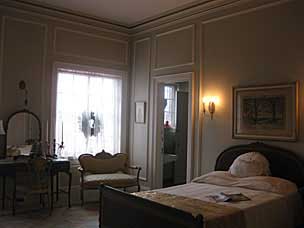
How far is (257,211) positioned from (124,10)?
4.25 metres

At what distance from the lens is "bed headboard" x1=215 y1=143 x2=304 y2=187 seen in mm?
4199

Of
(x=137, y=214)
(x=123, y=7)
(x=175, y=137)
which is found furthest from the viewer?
(x=175, y=137)

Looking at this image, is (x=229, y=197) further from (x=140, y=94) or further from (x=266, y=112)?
(x=140, y=94)

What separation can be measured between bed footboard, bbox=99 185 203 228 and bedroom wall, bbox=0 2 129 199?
8.63 ft

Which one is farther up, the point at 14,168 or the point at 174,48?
the point at 174,48

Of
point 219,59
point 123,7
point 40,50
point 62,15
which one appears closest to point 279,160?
point 219,59

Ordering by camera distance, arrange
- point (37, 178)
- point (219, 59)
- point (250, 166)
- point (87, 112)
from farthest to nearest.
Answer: point (87, 112), point (219, 59), point (37, 178), point (250, 166)

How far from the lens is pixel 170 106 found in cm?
794

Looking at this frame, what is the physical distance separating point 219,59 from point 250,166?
1908mm

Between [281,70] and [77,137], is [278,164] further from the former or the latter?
[77,137]

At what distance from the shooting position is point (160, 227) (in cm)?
307

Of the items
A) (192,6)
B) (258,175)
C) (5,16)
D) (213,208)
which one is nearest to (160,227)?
(213,208)

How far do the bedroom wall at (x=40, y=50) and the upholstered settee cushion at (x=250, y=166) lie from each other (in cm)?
326

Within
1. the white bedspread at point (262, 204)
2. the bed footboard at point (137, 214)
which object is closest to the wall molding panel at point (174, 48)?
the white bedspread at point (262, 204)
